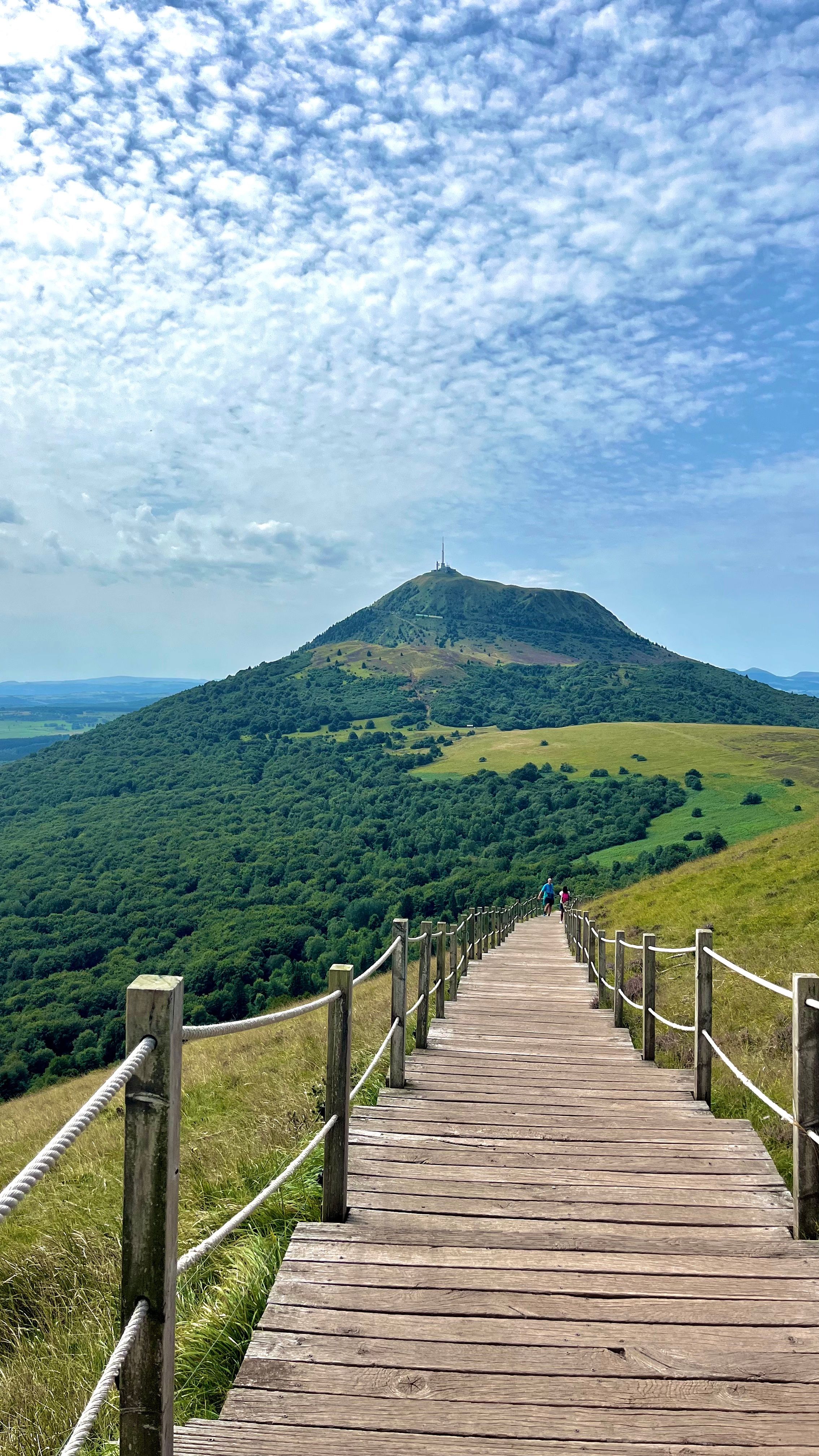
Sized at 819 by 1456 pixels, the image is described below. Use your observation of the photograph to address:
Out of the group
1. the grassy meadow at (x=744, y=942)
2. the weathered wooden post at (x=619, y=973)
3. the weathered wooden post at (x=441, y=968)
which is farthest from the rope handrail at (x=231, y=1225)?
the weathered wooden post at (x=619, y=973)

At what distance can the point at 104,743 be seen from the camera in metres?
166

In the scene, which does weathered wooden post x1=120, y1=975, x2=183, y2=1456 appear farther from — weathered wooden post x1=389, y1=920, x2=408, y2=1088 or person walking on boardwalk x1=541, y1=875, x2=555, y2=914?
person walking on boardwalk x1=541, y1=875, x2=555, y2=914

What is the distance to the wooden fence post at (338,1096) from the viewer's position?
3701 millimetres

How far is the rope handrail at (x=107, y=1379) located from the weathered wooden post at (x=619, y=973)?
23.8 feet

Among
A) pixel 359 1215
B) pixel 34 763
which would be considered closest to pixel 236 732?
pixel 34 763

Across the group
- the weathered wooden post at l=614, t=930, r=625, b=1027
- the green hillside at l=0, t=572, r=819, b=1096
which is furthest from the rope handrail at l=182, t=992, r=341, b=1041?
the green hillside at l=0, t=572, r=819, b=1096

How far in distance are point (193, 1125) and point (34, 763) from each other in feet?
537

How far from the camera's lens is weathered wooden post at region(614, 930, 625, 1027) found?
8773 mm

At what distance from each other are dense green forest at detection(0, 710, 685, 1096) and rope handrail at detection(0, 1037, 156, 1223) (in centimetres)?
4658

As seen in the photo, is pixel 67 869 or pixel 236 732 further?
pixel 236 732

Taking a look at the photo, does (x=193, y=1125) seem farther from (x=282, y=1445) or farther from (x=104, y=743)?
(x=104, y=743)

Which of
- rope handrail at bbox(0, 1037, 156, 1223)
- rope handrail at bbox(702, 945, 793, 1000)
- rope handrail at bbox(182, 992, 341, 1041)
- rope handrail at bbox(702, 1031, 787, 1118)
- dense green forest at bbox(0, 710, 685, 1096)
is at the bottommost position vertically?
dense green forest at bbox(0, 710, 685, 1096)

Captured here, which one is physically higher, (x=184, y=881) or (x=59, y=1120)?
(x=59, y=1120)

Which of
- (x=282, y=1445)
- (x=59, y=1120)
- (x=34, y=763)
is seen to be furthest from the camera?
(x=34, y=763)
